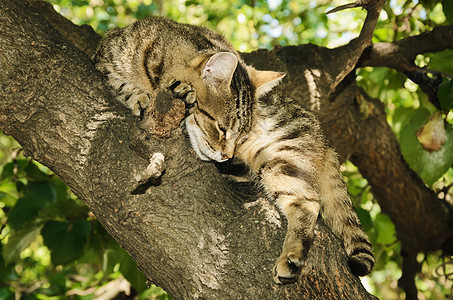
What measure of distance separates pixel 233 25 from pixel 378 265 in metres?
3.50

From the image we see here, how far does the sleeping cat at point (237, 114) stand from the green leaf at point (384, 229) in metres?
1.07

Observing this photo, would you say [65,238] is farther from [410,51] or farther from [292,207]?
[410,51]

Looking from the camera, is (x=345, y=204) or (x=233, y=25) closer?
(x=345, y=204)

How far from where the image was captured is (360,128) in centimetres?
287

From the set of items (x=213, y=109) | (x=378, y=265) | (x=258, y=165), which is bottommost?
(x=378, y=265)

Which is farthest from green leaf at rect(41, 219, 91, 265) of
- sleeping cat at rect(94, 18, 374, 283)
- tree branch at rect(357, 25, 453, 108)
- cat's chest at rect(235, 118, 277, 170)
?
tree branch at rect(357, 25, 453, 108)

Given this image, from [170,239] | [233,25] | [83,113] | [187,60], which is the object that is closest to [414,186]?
[187,60]

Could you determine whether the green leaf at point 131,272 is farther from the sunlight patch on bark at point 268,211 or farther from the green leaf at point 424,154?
the green leaf at point 424,154

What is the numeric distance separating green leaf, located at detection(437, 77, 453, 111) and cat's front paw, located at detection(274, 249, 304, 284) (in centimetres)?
129

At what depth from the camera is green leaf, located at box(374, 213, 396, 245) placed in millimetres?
2906

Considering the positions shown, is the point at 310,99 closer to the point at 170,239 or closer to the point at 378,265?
the point at 378,265

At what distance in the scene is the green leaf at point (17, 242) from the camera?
7.77 ft

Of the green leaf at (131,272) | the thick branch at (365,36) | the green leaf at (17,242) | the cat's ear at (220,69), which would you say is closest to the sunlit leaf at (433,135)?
the thick branch at (365,36)

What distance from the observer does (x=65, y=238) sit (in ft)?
7.99
